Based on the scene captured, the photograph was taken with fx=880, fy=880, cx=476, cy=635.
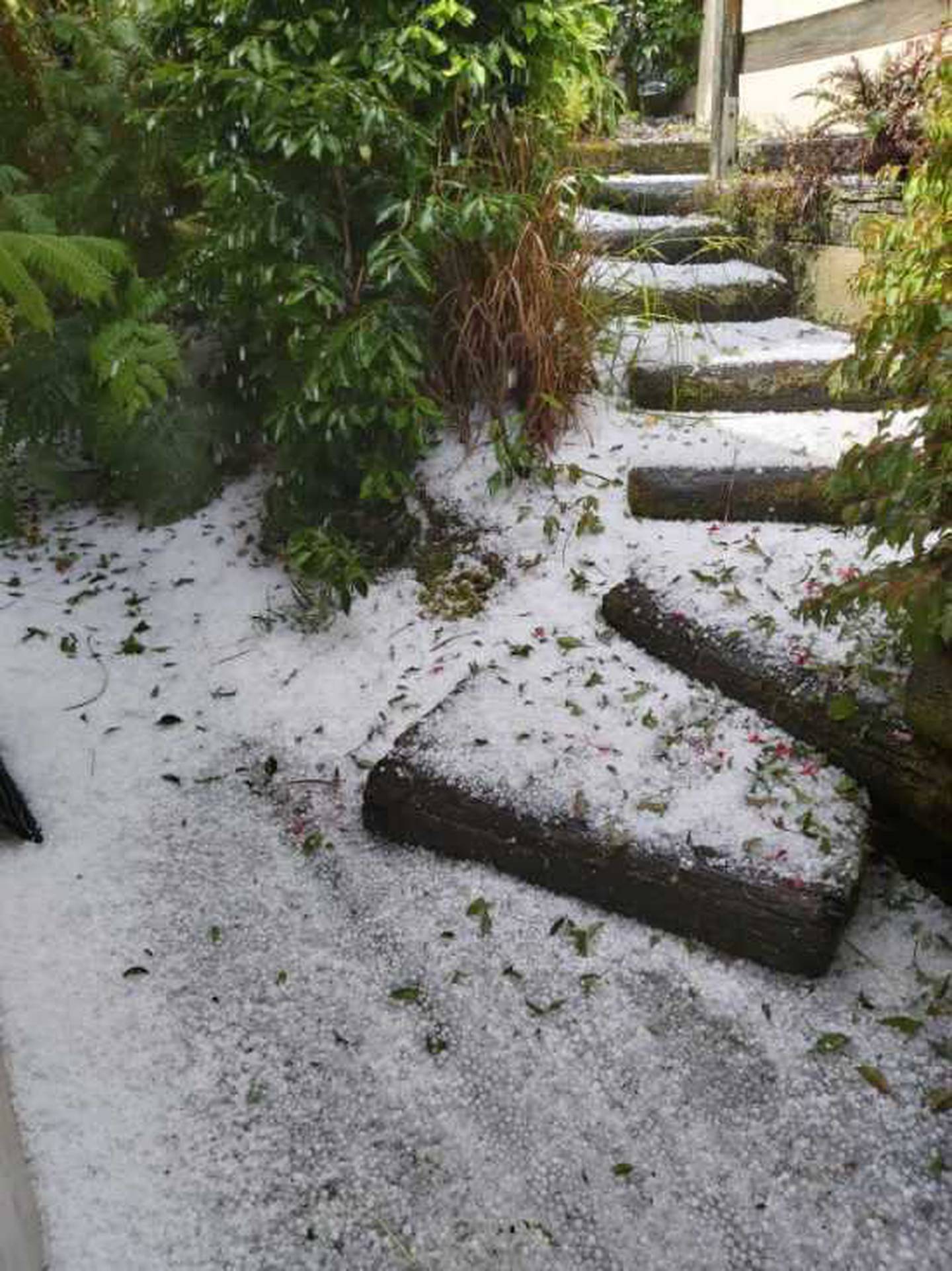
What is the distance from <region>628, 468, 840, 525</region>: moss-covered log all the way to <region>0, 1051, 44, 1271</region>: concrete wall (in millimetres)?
1968

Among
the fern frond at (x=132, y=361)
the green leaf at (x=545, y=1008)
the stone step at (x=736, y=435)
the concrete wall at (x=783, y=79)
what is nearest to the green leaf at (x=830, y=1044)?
the green leaf at (x=545, y=1008)

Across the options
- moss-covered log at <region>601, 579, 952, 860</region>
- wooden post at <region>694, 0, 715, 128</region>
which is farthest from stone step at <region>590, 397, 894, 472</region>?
wooden post at <region>694, 0, 715, 128</region>

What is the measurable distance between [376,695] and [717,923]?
1032 millimetres

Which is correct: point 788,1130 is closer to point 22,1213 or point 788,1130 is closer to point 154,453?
point 22,1213

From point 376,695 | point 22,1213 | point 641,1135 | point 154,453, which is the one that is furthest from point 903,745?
point 154,453

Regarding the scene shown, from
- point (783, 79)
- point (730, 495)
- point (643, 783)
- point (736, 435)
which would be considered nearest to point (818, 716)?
point (643, 783)

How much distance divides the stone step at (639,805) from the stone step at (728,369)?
1.21m

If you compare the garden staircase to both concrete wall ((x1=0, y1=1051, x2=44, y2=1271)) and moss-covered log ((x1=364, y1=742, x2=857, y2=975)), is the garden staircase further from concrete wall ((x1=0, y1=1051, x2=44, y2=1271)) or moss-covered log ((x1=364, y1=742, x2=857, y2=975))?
concrete wall ((x1=0, y1=1051, x2=44, y2=1271))

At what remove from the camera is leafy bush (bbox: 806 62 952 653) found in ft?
4.22

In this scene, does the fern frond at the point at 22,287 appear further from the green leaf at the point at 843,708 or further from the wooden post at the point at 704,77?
the wooden post at the point at 704,77

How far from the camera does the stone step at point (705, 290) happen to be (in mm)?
3105

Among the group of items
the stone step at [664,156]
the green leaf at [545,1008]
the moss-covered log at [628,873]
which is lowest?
the green leaf at [545,1008]

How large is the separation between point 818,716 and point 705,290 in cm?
210

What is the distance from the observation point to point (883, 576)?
1.39 m
